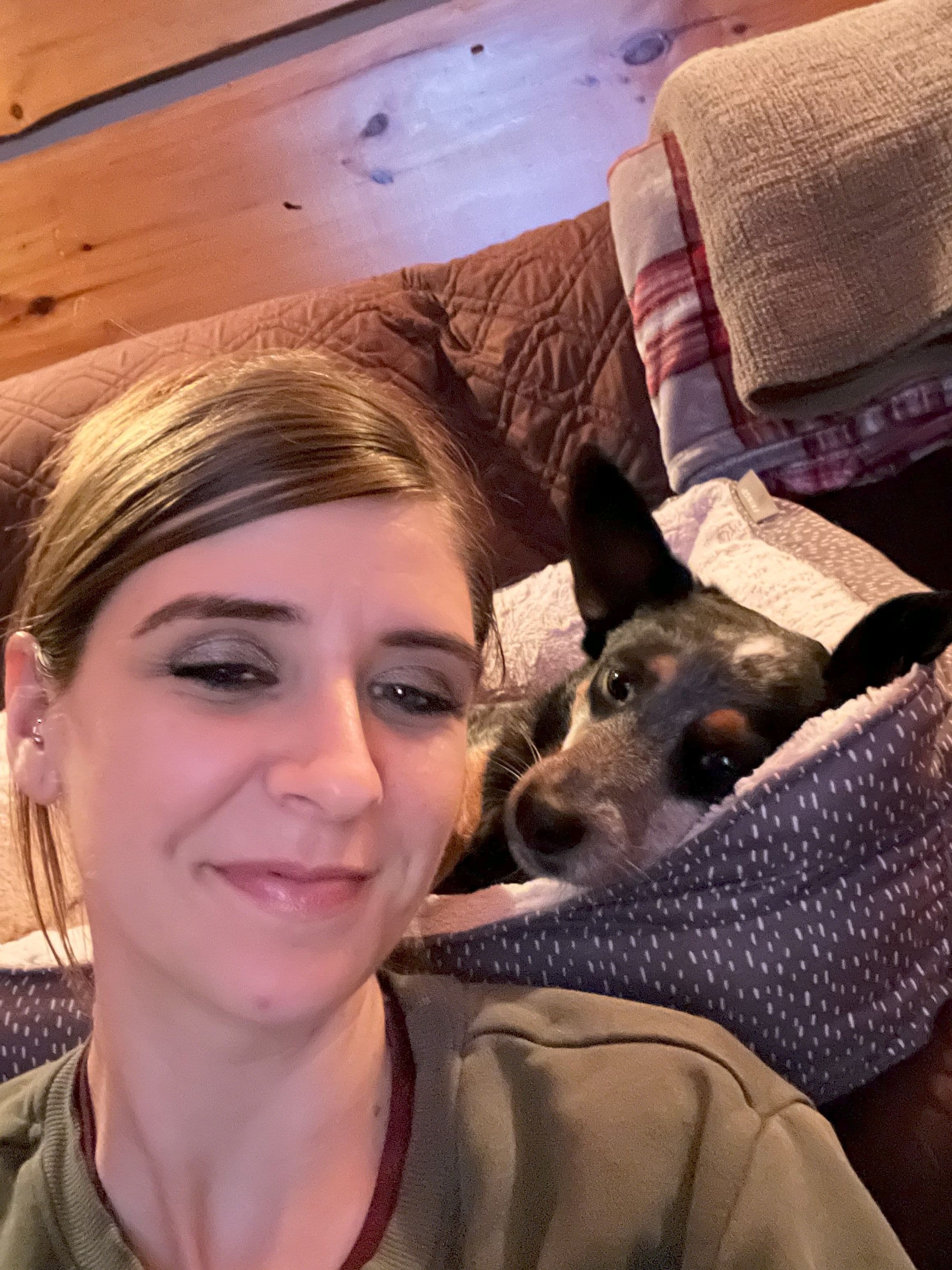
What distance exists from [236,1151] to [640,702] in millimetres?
774

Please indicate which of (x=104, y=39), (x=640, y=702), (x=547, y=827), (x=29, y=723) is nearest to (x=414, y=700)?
(x=29, y=723)

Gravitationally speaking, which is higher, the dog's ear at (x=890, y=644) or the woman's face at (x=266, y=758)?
the woman's face at (x=266, y=758)

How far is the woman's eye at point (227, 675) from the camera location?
0.69 metres

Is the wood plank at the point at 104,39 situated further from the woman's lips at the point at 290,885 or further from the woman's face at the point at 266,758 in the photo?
the woman's lips at the point at 290,885

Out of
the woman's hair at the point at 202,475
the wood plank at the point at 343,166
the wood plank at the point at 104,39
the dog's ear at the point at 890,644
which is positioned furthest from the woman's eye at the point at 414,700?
the wood plank at the point at 104,39

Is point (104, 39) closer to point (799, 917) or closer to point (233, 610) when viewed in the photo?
point (233, 610)

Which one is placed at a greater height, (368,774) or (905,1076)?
(368,774)

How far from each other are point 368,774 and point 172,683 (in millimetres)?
161

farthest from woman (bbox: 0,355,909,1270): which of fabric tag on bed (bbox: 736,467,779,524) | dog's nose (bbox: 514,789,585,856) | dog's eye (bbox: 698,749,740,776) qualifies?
fabric tag on bed (bbox: 736,467,779,524)

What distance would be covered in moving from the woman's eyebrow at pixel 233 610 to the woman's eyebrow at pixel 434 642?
0.08m

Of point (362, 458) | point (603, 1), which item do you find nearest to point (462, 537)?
point (362, 458)

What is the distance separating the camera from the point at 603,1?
8.03 ft

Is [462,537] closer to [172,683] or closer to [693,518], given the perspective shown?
[172,683]

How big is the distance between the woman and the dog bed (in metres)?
0.10
